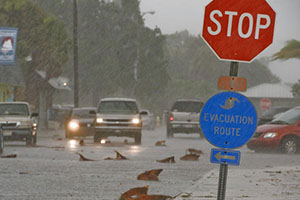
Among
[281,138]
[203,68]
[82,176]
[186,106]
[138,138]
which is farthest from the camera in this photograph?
[203,68]

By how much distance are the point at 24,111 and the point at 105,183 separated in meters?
16.2

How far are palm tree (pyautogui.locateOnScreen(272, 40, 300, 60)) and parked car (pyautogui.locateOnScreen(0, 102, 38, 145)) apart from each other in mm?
10344

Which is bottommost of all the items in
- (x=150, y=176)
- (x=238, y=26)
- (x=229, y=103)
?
(x=150, y=176)

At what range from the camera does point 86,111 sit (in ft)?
126

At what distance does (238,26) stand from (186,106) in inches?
1307

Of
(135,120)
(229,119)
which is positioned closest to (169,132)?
(135,120)

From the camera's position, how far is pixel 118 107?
33594mm

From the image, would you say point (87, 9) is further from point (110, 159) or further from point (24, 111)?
point (110, 159)

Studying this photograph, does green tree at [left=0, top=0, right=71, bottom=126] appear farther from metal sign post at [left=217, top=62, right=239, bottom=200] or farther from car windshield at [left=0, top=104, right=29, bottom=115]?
metal sign post at [left=217, top=62, right=239, bottom=200]

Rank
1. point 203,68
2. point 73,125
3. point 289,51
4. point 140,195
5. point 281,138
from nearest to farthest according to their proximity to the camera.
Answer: point 140,195 < point 281,138 < point 289,51 < point 73,125 < point 203,68

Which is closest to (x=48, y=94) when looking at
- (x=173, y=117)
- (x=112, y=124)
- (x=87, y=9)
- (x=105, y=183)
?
(x=173, y=117)

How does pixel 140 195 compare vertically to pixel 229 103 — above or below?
below

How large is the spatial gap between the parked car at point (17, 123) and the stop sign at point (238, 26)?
20.6 meters

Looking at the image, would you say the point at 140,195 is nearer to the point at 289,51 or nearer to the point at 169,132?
the point at 289,51
